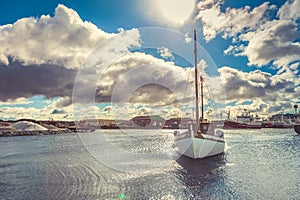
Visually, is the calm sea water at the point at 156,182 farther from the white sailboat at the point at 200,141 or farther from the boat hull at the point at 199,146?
the white sailboat at the point at 200,141

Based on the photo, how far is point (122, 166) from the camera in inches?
1200

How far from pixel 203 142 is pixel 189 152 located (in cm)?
279

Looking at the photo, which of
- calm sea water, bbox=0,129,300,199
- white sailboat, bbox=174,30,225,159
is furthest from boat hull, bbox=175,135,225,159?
calm sea water, bbox=0,129,300,199

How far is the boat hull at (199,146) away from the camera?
33.2 metres

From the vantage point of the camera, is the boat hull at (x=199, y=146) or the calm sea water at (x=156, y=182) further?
the boat hull at (x=199, y=146)

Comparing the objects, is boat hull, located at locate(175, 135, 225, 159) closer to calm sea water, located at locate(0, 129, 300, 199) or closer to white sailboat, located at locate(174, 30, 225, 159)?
white sailboat, located at locate(174, 30, 225, 159)

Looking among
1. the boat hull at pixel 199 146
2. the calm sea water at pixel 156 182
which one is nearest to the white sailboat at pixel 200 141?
the boat hull at pixel 199 146

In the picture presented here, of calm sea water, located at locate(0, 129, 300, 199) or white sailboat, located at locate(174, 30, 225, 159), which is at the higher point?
white sailboat, located at locate(174, 30, 225, 159)

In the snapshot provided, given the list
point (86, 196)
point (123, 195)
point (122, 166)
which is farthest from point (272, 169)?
point (86, 196)

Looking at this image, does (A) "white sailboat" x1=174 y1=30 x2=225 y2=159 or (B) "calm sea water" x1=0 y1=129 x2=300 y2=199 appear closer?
(B) "calm sea water" x1=0 y1=129 x2=300 y2=199

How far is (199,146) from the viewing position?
3334 cm

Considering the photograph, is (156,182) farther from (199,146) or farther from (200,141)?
(199,146)

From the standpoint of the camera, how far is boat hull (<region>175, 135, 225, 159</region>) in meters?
33.2

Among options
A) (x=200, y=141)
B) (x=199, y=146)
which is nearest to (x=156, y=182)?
(x=200, y=141)
